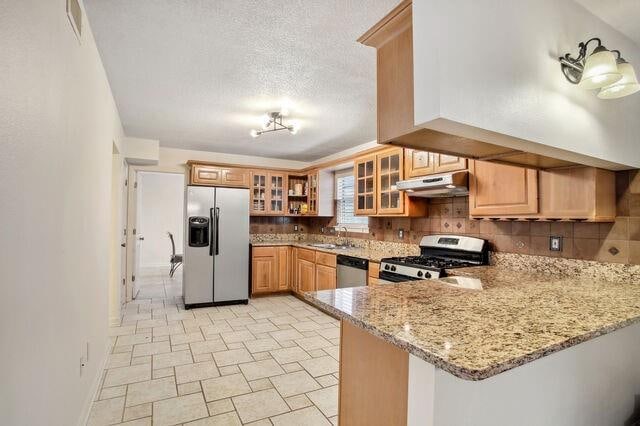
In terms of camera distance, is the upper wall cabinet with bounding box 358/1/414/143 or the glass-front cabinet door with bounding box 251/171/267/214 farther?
the glass-front cabinet door with bounding box 251/171/267/214

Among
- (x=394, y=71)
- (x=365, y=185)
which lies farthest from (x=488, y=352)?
(x=365, y=185)

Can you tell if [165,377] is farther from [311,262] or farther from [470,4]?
[470,4]

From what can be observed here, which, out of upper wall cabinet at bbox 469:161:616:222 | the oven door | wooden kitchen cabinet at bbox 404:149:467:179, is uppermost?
wooden kitchen cabinet at bbox 404:149:467:179

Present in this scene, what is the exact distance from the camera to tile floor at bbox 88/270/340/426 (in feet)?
6.96

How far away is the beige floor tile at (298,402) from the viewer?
2219mm

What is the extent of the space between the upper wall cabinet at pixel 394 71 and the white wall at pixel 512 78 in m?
0.08

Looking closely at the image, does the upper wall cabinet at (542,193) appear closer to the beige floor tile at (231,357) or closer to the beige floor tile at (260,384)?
the beige floor tile at (260,384)

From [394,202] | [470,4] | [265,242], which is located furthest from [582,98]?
[265,242]

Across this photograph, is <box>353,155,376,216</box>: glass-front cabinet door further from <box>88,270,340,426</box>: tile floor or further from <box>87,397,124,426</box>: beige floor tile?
<box>87,397,124,426</box>: beige floor tile

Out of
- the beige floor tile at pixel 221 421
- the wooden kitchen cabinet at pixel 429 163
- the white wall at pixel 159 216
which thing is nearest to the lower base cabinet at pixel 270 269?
the wooden kitchen cabinet at pixel 429 163

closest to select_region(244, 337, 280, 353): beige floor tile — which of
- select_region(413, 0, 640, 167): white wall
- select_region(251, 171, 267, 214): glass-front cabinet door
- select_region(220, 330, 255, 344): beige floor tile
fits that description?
select_region(220, 330, 255, 344): beige floor tile

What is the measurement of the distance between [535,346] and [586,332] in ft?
0.98

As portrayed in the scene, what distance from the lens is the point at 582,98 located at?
5.46 ft

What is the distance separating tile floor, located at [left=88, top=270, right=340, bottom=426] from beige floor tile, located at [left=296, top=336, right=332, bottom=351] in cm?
1
